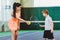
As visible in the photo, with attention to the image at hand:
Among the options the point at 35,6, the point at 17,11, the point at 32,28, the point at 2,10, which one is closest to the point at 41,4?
the point at 35,6

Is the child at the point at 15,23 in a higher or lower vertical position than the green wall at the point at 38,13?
higher

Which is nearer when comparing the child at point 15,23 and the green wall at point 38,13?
the child at point 15,23

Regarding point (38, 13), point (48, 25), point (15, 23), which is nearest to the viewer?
point (15, 23)

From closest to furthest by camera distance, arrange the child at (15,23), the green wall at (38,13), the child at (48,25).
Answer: the child at (15,23) → the child at (48,25) → the green wall at (38,13)

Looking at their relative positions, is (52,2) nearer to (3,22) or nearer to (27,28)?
(27,28)

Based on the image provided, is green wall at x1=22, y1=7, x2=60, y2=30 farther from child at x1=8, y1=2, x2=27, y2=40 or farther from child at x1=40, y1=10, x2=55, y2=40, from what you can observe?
child at x1=8, y1=2, x2=27, y2=40

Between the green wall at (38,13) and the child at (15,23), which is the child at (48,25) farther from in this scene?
the green wall at (38,13)

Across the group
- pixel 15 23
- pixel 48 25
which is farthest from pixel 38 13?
pixel 15 23

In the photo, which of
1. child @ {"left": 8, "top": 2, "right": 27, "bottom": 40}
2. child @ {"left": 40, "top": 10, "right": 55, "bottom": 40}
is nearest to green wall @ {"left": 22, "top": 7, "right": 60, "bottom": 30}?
child @ {"left": 40, "top": 10, "right": 55, "bottom": 40}

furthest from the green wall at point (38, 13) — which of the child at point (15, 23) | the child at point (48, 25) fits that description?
the child at point (15, 23)

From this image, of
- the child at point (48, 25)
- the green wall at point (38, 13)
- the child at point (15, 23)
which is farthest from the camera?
the green wall at point (38, 13)

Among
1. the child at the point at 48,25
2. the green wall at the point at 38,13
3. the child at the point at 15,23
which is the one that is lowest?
the green wall at the point at 38,13

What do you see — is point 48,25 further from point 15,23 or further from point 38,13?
point 38,13

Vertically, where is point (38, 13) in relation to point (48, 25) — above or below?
below
